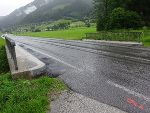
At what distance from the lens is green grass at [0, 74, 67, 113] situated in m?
6.38

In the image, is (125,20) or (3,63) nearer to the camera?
(3,63)

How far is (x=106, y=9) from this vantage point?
45.8 m

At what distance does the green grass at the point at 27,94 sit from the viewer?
6.38 metres

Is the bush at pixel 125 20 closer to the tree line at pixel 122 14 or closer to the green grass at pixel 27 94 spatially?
the tree line at pixel 122 14

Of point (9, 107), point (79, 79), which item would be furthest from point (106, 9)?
point (9, 107)

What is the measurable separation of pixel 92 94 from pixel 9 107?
235cm

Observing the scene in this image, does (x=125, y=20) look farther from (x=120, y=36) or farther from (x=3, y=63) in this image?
(x=3, y=63)

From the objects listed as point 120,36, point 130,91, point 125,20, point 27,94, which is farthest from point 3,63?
point 125,20

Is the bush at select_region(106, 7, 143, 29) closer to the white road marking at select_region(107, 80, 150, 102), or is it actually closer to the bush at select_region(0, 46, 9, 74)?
the bush at select_region(0, 46, 9, 74)

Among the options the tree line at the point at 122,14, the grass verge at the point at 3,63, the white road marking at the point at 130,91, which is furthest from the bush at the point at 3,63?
the tree line at the point at 122,14

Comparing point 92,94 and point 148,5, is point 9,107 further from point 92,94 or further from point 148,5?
point 148,5

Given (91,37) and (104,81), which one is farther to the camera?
(91,37)

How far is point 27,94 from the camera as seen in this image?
24.1 feet

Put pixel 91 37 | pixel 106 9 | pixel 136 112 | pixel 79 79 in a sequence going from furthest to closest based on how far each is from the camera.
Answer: pixel 106 9 < pixel 91 37 < pixel 79 79 < pixel 136 112
